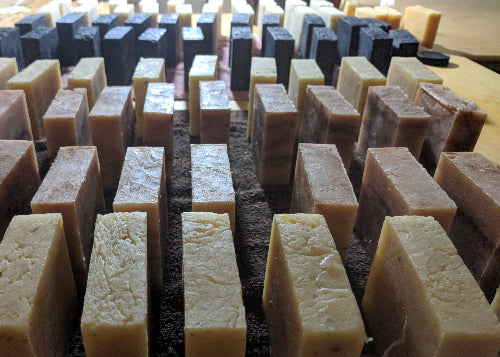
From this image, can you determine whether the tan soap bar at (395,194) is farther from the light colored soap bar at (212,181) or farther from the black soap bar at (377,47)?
the black soap bar at (377,47)

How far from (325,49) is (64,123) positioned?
83.7 inches

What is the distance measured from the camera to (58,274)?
138 centimetres

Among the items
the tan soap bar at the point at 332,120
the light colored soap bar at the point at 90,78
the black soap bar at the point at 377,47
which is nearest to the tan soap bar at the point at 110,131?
the light colored soap bar at the point at 90,78

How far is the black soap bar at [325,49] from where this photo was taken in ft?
11.3

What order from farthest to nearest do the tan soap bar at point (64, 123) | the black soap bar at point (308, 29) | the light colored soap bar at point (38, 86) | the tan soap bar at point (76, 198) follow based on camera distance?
the black soap bar at point (308, 29) → the light colored soap bar at point (38, 86) → the tan soap bar at point (64, 123) → the tan soap bar at point (76, 198)

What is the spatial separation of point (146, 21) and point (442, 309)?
3.54m

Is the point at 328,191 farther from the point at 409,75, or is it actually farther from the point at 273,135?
the point at 409,75

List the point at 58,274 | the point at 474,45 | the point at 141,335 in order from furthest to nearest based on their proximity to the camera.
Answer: the point at 474,45, the point at 58,274, the point at 141,335

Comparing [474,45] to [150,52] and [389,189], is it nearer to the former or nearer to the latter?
[150,52]

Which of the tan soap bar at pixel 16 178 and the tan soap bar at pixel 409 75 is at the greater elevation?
the tan soap bar at pixel 409 75

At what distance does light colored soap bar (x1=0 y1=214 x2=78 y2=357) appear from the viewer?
3.62 feet

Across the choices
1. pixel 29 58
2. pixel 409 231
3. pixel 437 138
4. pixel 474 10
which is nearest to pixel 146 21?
pixel 29 58

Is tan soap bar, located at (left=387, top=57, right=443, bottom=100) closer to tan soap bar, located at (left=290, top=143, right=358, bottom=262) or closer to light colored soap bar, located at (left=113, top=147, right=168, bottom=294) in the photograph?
tan soap bar, located at (left=290, top=143, right=358, bottom=262)

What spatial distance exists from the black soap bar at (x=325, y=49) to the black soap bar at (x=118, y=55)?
1.45 meters
